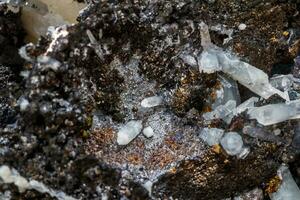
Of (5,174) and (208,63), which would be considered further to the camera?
(208,63)

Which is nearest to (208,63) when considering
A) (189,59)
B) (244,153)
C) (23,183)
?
(189,59)

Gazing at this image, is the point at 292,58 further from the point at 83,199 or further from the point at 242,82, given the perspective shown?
the point at 83,199

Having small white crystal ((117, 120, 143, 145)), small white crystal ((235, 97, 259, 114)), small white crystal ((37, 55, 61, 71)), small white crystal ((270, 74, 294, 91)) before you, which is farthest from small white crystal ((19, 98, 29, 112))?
small white crystal ((270, 74, 294, 91))

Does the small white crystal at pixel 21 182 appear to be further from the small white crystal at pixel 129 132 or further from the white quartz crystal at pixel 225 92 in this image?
the white quartz crystal at pixel 225 92

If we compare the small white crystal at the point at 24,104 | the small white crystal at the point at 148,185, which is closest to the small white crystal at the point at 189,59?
the small white crystal at the point at 148,185

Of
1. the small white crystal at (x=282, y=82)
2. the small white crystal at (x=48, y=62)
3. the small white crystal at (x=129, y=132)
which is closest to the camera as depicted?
the small white crystal at (x=48, y=62)

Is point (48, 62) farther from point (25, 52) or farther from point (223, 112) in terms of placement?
point (223, 112)
